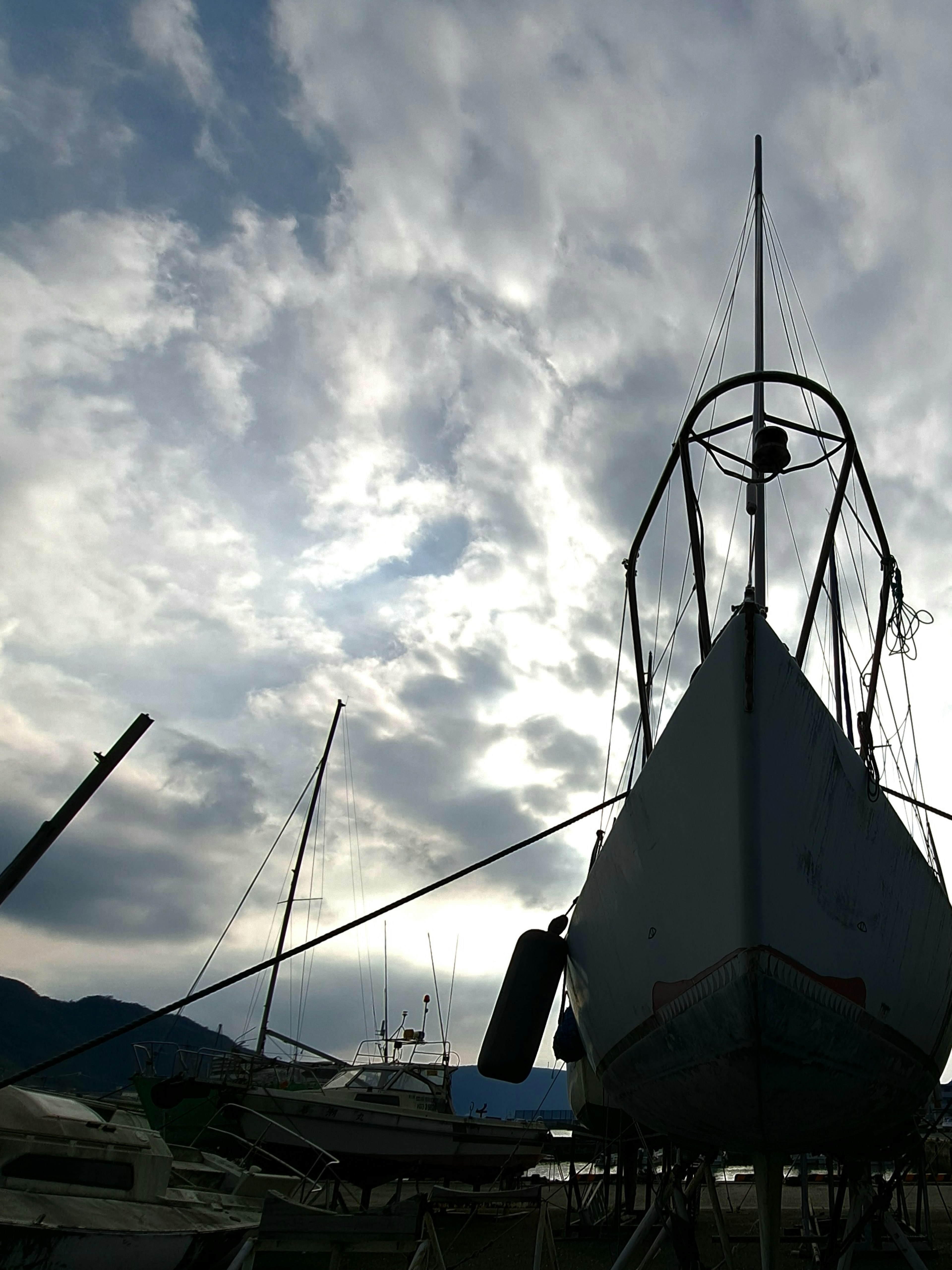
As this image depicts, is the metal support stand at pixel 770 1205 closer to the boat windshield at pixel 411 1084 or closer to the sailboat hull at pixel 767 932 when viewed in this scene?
the sailboat hull at pixel 767 932

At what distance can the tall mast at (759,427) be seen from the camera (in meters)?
6.54

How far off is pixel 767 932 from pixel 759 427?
4.31 m

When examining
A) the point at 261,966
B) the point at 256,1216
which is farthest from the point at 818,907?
the point at 256,1216

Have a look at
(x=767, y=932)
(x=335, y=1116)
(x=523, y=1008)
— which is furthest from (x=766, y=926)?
(x=335, y=1116)

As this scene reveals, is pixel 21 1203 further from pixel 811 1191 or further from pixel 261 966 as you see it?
pixel 811 1191

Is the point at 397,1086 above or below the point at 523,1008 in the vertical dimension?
below

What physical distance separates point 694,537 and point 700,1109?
13.6 ft

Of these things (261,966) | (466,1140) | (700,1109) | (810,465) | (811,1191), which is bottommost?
(811,1191)

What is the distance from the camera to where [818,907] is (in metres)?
4.85

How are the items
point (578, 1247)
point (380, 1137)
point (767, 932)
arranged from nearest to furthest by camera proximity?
point (767, 932), point (578, 1247), point (380, 1137)

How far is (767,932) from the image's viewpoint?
4719 millimetres

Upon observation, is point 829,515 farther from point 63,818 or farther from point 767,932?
point 63,818

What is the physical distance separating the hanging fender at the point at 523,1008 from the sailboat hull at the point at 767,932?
3.47ft

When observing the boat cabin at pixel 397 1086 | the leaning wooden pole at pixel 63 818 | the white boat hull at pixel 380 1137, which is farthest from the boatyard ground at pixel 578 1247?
the leaning wooden pole at pixel 63 818
